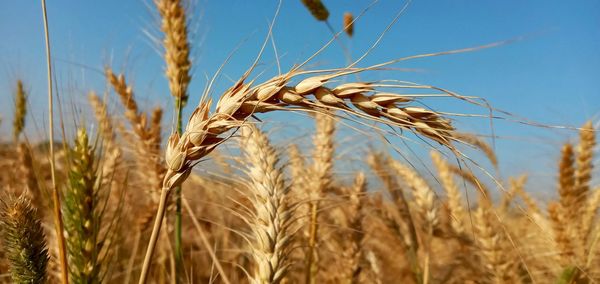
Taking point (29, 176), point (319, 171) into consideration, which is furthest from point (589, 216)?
point (29, 176)

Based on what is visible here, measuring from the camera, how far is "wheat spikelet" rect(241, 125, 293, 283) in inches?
54.8

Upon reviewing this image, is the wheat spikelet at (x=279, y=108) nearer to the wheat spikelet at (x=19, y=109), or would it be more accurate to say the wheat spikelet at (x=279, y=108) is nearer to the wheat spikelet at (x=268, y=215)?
the wheat spikelet at (x=268, y=215)

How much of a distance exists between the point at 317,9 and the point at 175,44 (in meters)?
0.86

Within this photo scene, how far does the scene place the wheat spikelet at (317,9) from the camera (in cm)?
267

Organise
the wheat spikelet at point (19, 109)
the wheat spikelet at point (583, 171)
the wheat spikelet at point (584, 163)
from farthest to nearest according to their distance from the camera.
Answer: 1. the wheat spikelet at point (19, 109)
2. the wheat spikelet at point (584, 163)
3. the wheat spikelet at point (583, 171)

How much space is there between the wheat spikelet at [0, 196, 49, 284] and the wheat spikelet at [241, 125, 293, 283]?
1.77 feet

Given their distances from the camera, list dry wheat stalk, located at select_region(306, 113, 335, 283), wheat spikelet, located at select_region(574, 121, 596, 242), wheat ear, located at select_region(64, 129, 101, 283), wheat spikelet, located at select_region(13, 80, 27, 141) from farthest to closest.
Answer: wheat spikelet, located at select_region(13, 80, 27, 141)
wheat spikelet, located at select_region(574, 121, 596, 242)
dry wheat stalk, located at select_region(306, 113, 335, 283)
wheat ear, located at select_region(64, 129, 101, 283)

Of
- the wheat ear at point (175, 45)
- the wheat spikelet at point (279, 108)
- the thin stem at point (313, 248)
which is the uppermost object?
the wheat ear at point (175, 45)

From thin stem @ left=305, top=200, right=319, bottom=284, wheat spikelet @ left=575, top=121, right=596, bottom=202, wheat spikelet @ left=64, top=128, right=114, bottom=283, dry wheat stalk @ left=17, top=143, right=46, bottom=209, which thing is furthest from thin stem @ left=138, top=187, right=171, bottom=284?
wheat spikelet @ left=575, top=121, right=596, bottom=202

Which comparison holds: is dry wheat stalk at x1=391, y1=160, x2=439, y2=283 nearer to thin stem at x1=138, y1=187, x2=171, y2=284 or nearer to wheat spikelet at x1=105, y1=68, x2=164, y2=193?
wheat spikelet at x1=105, y1=68, x2=164, y2=193

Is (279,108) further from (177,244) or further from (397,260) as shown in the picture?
(397,260)

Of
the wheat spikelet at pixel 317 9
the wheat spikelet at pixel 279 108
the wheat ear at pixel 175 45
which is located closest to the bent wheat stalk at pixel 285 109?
the wheat spikelet at pixel 279 108

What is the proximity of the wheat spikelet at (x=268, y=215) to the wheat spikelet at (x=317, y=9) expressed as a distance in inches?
48.9

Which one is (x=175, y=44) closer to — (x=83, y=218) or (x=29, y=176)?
(x=83, y=218)
